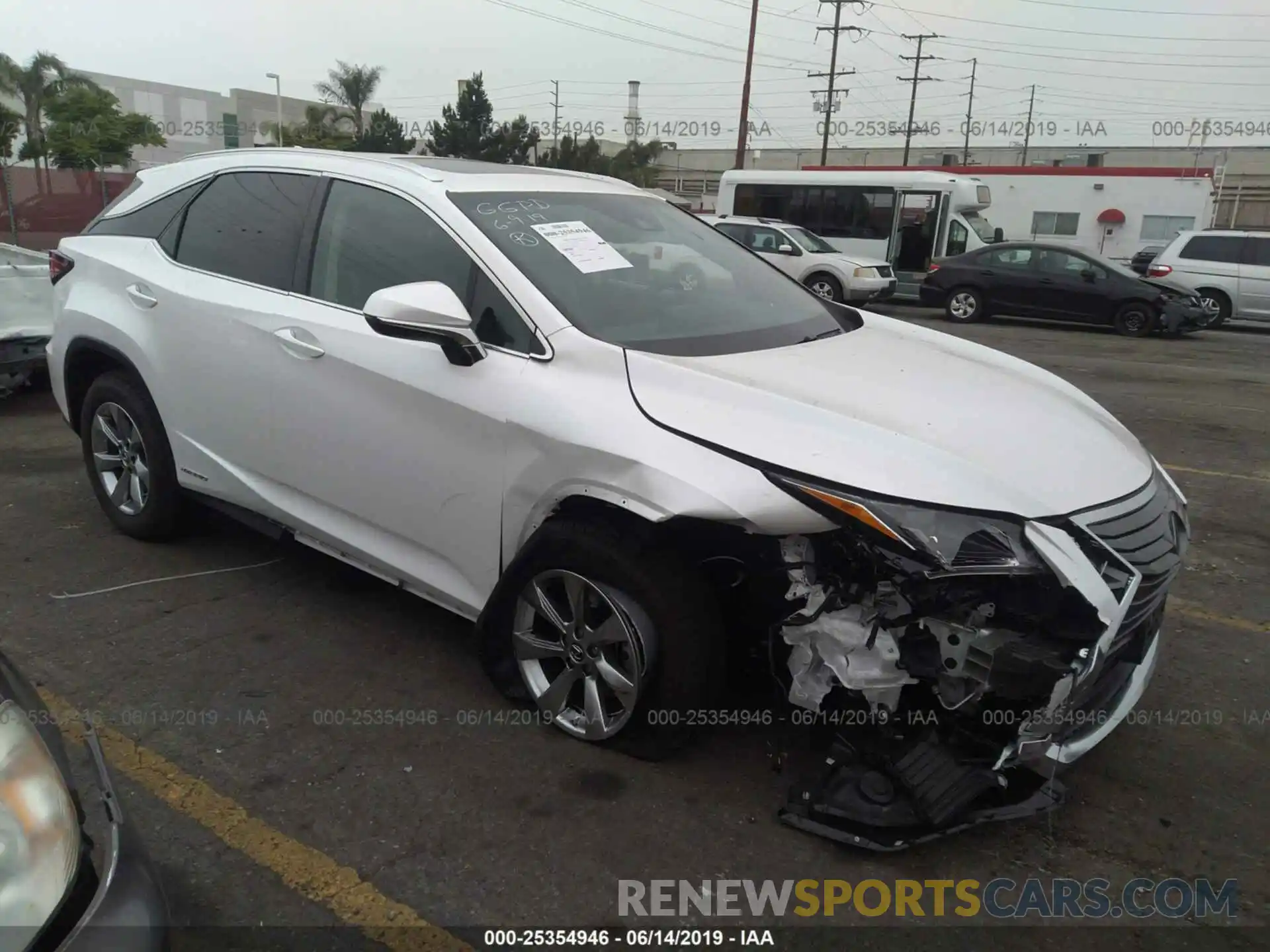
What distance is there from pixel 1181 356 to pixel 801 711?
38.4 ft

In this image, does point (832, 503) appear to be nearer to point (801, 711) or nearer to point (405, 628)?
point (801, 711)

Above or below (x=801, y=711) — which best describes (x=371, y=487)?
above

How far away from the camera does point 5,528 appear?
4.75 m

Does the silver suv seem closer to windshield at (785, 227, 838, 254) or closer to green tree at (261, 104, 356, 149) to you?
windshield at (785, 227, 838, 254)

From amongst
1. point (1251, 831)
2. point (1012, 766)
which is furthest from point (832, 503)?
point (1251, 831)

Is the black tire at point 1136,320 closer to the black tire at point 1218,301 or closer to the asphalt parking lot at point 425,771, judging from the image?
the black tire at point 1218,301

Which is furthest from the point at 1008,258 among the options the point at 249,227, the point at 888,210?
the point at 249,227

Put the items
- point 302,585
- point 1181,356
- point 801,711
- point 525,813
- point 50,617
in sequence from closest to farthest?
point 525,813 → point 801,711 → point 50,617 → point 302,585 → point 1181,356

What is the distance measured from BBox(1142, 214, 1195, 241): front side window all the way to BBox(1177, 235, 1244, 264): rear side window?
12.2 meters

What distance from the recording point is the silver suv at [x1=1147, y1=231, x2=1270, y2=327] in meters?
15.4

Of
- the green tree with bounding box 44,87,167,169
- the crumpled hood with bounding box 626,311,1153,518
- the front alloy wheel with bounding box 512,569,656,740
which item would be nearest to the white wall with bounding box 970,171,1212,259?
the crumpled hood with bounding box 626,311,1153,518

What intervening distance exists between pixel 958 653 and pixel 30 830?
197 cm

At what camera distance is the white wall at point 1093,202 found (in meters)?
26.5

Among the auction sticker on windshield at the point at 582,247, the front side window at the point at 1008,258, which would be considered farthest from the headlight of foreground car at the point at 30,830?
the front side window at the point at 1008,258
